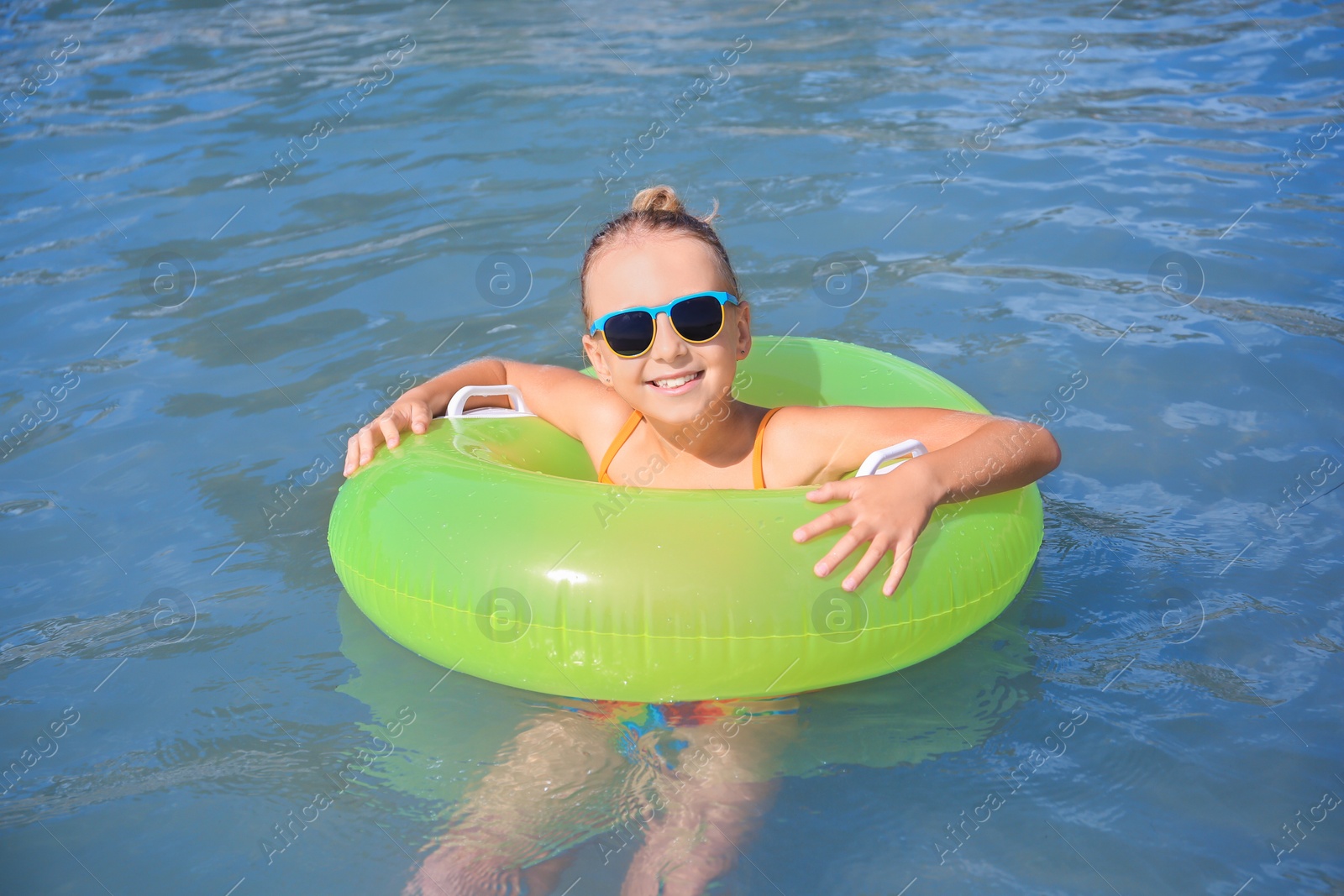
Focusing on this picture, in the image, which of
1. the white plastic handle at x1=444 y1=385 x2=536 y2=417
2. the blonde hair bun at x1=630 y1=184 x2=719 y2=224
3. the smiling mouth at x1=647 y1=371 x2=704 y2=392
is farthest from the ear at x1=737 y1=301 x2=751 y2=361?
the white plastic handle at x1=444 y1=385 x2=536 y2=417

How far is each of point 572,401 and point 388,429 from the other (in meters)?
0.63

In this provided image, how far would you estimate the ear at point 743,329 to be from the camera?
10.5ft

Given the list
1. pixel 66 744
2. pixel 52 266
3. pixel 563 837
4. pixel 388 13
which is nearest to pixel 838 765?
pixel 563 837

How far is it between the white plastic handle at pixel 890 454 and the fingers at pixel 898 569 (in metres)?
0.21

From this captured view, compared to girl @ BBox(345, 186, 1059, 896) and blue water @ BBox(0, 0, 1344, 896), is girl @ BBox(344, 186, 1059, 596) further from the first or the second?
blue water @ BBox(0, 0, 1344, 896)

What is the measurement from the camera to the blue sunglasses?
2971 millimetres

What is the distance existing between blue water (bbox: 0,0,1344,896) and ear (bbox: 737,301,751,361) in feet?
3.31

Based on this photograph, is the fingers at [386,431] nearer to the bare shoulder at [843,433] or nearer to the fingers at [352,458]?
the fingers at [352,458]

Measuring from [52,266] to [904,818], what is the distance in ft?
18.2

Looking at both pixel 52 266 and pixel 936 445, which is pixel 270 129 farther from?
pixel 936 445

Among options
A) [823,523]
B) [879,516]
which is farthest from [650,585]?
[879,516]

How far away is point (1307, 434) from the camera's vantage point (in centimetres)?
427

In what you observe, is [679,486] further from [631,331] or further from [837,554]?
[837,554]

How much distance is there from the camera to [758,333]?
529cm
